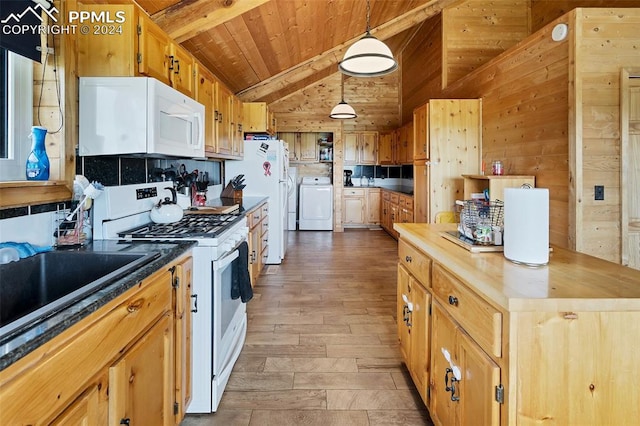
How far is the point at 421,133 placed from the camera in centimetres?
482

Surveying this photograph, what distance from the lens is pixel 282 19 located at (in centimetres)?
384

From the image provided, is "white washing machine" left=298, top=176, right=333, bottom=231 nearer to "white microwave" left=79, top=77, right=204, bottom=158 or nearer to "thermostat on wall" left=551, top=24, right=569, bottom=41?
"thermostat on wall" left=551, top=24, right=569, bottom=41

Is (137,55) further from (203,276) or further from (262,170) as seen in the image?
(262,170)

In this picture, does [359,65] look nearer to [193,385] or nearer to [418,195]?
[418,195]

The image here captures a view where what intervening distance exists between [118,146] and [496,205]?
1785 mm

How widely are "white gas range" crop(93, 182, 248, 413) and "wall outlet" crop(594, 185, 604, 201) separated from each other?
2.60 meters

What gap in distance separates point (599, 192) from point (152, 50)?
10.2ft

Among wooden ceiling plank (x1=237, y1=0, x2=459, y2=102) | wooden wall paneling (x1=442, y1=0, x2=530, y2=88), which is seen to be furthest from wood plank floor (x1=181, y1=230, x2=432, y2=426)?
wooden wall paneling (x1=442, y1=0, x2=530, y2=88)

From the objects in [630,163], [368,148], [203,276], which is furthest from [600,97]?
[368,148]

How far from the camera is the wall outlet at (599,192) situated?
2734mm

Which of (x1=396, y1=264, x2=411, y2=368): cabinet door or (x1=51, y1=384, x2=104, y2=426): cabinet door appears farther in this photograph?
(x1=396, y1=264, x2=411, y2=368): cabinet door

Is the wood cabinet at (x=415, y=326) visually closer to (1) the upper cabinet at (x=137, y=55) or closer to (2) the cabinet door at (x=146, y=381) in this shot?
(2) the cabinet door at (x=146, y=381)

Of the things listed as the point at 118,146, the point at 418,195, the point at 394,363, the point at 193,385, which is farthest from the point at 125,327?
the point at 418,195

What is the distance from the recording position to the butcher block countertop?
0.99 m
